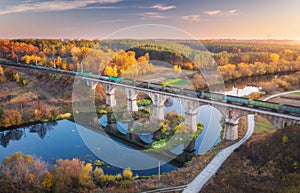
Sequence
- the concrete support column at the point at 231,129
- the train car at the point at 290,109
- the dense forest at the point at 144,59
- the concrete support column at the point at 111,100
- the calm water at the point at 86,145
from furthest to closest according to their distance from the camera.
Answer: the dense forest at the point at 144,59 → the concrete support column at the point at 111,100 → the concrete support column at the point at 231,129 → the calm water at the point at 86,145 → the train car at the point at 290,109

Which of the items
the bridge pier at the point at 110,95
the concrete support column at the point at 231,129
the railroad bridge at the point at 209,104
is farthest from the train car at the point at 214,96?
the bridge pier at the point at 110,95

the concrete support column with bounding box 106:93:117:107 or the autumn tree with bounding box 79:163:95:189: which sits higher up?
the concrete support column with bounding box 106:93:117:107

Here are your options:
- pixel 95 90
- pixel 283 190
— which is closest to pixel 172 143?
pixel 283 190

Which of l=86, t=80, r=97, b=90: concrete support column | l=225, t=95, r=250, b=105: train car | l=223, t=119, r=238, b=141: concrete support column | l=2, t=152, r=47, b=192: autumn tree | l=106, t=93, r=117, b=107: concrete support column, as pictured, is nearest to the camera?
l=2, t=152, r=47, b=192: autumn tree

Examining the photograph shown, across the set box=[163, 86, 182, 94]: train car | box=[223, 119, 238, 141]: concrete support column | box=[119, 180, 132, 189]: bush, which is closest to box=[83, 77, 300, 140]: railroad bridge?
box=[223, 119, 238, 141]: concrete support column

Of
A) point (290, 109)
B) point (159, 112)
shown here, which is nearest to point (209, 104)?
point (290, 109)

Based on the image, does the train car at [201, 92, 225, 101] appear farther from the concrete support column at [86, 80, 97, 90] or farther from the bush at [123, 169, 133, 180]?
the concrete support column at [86, 80, 97, 90]

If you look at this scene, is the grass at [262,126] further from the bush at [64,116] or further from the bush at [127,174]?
the bush at [64,116]

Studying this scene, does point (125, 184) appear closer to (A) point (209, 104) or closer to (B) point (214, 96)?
(A) point (209, 104)
